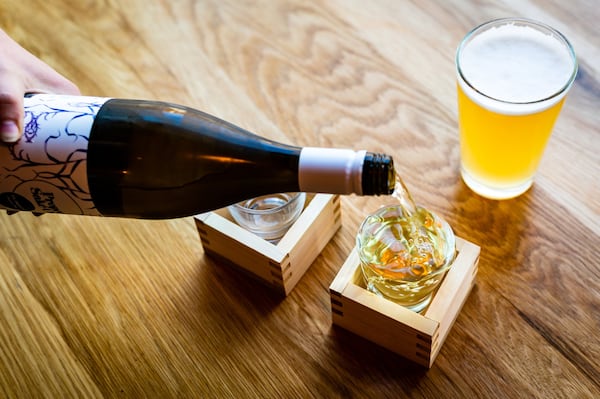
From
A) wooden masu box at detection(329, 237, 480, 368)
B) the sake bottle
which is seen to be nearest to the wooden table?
wooden masu box at detection(329, 237, 480, 368)

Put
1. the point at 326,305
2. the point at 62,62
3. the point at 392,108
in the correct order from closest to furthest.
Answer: the point at 326,305 → the point at 392,108 → the point at 62,62

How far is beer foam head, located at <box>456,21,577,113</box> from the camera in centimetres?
79

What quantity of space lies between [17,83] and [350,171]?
356mm

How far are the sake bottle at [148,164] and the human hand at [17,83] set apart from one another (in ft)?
0.05

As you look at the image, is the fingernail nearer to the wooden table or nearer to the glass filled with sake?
the wooden table

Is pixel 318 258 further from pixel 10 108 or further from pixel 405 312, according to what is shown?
pixel 10 108

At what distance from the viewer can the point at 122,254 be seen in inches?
35.0

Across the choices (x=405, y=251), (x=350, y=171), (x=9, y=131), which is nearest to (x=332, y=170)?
(x=350, y=171)

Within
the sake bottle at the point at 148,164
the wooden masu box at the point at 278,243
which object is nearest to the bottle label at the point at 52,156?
the sake bottle at the point at 148,164

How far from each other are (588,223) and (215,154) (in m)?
0.44

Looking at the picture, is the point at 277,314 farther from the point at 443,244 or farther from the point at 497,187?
the point at 497,187

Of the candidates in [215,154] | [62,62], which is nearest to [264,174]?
[215,154]

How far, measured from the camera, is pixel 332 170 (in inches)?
25.0

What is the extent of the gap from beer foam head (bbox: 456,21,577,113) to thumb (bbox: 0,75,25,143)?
458 mm
